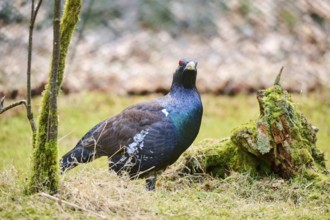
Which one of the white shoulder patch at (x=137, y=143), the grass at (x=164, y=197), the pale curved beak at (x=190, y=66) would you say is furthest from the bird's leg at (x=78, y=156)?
the pale curved beak at (x=190, y=66)

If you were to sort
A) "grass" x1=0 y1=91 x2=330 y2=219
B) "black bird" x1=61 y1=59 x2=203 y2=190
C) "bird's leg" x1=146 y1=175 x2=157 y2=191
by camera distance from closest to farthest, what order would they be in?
"grass" x1=0 y1=91 x2=330 y2=219
"black bird" x1=61 y1=59 x2=203 y2=190
"bird's leg" x1=146 y1=175 x2=157 y2=191

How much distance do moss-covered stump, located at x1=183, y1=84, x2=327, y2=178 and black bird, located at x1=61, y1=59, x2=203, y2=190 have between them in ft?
1.85

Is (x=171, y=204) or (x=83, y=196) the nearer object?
(x=83, y=196)

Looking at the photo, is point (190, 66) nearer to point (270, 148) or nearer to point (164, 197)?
point (270, 148)

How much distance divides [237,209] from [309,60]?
28.6 feet

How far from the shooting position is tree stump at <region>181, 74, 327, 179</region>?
6.52 m

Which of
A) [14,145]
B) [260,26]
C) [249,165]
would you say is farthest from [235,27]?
[249,165]

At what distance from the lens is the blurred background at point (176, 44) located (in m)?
12.2

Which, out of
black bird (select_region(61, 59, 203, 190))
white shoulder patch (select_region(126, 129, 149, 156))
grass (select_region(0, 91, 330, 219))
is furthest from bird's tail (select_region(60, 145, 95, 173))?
white shoulder patch (select_region(126, 129, 149, 156))

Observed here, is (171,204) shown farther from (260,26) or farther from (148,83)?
(260,26)

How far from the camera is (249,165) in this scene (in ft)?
22.3

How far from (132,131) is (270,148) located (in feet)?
4.74

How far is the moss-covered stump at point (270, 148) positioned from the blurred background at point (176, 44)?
18.8 ft

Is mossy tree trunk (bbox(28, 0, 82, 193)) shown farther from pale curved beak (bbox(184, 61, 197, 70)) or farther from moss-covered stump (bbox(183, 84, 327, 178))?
moss-covered stump (bbox(183, 84, 327, 178))
